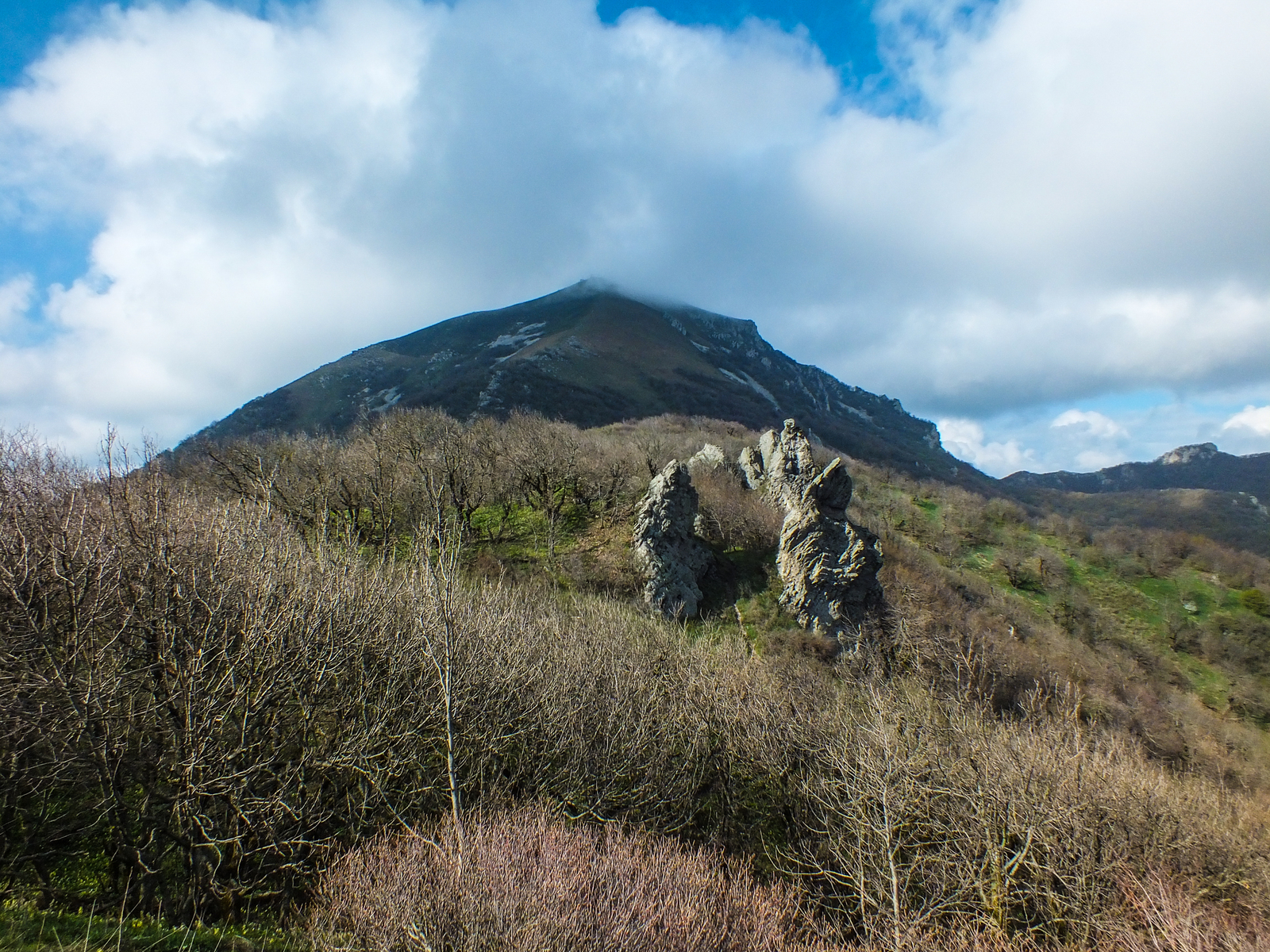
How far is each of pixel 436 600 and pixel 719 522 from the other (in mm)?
32999

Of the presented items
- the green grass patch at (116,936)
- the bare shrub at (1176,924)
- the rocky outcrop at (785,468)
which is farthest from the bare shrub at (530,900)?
the rocky outcrop at (785,468)

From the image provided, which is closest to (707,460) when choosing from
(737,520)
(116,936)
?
(737,520)

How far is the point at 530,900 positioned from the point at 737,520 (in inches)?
1350

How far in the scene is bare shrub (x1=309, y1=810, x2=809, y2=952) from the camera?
8.92 metres

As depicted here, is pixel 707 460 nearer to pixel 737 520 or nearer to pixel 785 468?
pixel 785 468

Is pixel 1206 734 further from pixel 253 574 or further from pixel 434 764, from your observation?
pixel 253 574

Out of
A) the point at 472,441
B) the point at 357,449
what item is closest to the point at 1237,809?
the point at 472,441

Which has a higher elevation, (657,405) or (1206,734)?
(657,405)

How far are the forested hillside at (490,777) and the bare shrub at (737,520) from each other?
11.7 meters

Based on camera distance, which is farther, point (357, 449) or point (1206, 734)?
point (357, 449)

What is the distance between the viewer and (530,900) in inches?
364

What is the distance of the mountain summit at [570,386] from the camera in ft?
362

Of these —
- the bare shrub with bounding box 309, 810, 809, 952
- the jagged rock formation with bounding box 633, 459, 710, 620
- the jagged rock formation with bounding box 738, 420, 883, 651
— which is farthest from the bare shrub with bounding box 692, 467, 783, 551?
the bare shrub with bounding box 309, 810, 809, 952

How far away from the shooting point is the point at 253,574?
553 inches
